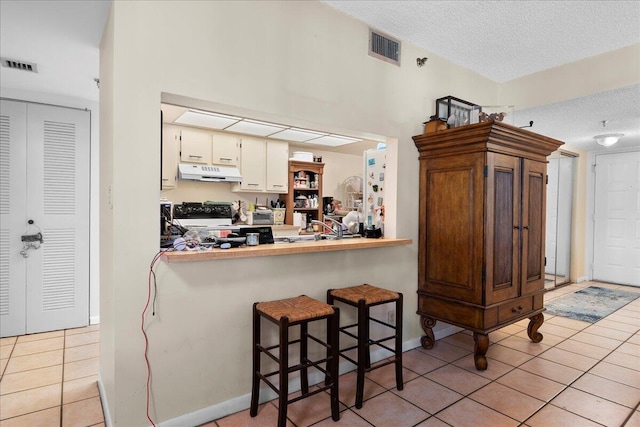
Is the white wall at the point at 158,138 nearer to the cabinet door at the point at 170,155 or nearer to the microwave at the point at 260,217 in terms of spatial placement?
the cabinet door at the point at 170,155

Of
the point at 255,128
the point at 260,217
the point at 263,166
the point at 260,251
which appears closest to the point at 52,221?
the point at 260,217

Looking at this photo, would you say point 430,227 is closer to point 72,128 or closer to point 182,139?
point 182,139

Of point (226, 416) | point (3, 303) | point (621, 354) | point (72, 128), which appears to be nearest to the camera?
point (226, 416)

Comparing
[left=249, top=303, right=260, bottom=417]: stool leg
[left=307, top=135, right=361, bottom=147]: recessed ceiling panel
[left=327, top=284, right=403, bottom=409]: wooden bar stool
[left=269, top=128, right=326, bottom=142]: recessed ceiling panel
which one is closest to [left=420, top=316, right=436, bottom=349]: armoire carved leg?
[left=327, top=284, right=403, bottom=409]: wooden bar stool

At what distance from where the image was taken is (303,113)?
2.45 metres

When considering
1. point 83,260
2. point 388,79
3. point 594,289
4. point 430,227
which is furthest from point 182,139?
point 594,289

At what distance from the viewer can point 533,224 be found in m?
3.17

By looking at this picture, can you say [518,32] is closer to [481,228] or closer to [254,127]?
[481,228]

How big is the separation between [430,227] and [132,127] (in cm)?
236

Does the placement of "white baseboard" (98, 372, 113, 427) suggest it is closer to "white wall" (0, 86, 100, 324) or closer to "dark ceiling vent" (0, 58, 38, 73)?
"white wall" (0, 86, 100, 324)

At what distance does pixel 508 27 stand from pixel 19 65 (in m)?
3.90

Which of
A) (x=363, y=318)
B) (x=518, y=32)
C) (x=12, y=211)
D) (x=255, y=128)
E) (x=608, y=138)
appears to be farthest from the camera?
(x=608, y=138)

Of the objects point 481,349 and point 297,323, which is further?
point 481,349

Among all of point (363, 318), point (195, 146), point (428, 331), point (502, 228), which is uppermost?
point (195, 146)
